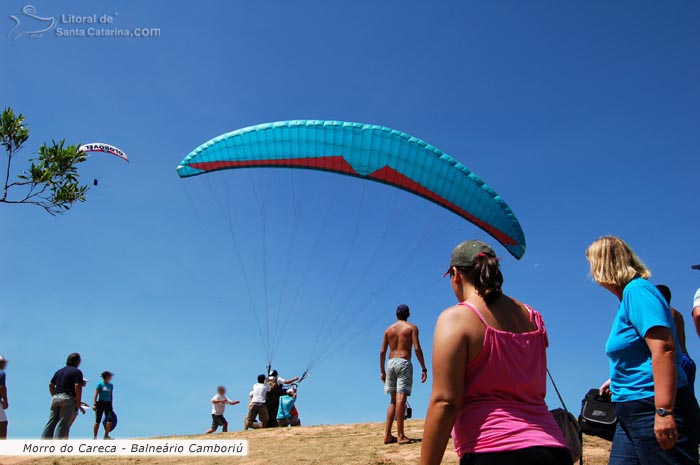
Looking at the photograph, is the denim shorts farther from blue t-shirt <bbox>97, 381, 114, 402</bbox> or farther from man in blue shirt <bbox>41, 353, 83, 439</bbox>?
blue t-shirt <bbox>97, 381, 114, 402</bbox>

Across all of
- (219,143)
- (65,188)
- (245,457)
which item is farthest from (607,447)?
(65,188)

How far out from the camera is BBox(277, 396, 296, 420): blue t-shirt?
45.0ft

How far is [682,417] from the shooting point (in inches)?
130

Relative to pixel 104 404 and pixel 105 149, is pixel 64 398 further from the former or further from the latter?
pixel 105 149

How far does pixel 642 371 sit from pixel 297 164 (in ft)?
32.2

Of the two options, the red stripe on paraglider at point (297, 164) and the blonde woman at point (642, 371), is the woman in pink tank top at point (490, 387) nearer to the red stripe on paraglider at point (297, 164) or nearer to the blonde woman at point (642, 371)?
the blonde woman at point (642, 371)

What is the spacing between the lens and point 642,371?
11.1 ft

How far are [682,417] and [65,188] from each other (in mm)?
10687

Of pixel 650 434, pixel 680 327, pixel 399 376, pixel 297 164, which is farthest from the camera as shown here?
pixel 297 164

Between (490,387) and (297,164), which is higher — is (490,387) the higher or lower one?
the lower one

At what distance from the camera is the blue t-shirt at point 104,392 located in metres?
12.9

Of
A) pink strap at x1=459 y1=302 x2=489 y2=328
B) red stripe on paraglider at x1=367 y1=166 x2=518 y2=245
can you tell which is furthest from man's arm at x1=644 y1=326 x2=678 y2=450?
red stripe on paraglider at x1=367 y1=166 x2=518 y2=245

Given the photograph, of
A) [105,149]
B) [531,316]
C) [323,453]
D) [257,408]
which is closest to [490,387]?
[531,316]

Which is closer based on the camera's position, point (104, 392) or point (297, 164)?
point (297, 164)
